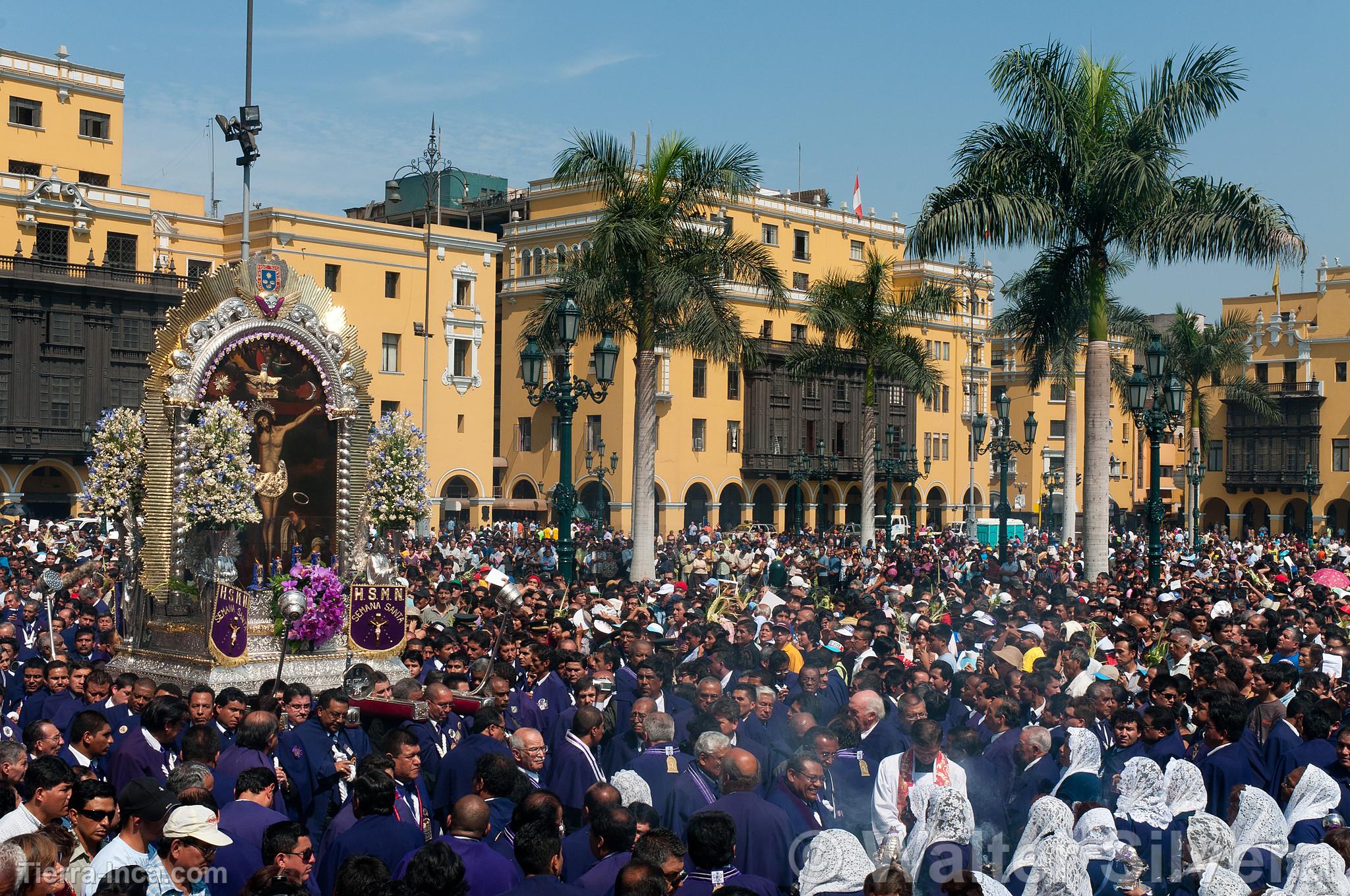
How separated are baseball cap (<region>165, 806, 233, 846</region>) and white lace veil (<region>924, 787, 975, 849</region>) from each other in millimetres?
3473

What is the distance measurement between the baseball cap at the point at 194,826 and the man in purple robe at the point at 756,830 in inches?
96.2

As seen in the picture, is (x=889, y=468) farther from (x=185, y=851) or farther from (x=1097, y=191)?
(x=185, y=851)

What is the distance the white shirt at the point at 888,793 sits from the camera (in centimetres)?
823

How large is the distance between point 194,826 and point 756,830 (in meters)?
2.82

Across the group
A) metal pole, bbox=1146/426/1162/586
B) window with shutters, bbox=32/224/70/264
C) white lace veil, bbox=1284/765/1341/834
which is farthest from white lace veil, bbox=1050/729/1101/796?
window with shutters, bbox=32/224/70/264

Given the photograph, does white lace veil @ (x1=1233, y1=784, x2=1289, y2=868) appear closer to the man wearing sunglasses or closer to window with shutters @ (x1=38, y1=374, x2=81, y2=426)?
the man wearing sunglasses

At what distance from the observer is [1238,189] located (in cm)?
2216

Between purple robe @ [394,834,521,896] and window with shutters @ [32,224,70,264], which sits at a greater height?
window with shutters @ [32,224,70,264]

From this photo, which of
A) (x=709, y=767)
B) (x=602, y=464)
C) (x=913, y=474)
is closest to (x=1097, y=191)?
(x=709, y=767)

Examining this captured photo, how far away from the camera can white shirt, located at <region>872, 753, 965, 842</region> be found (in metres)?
8.23

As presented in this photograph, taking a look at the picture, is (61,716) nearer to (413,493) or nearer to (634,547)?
(413,493)

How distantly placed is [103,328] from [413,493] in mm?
33550

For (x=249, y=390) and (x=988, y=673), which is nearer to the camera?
(x=988, y=673)

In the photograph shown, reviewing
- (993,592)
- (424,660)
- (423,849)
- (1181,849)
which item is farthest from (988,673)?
(993,592)
